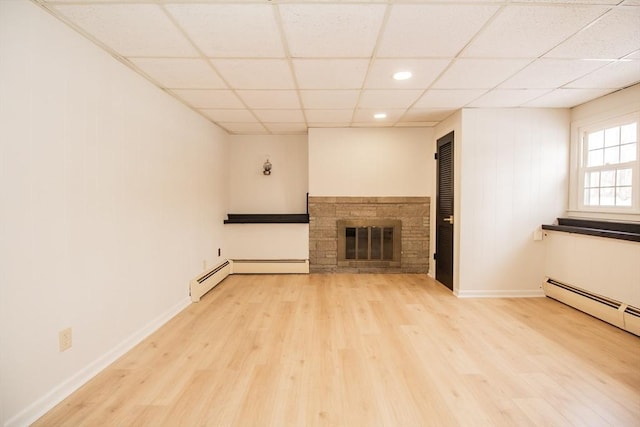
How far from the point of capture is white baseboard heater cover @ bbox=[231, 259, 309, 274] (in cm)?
481

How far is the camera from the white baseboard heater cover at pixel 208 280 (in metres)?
3.56

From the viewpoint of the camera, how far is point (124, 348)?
235cm

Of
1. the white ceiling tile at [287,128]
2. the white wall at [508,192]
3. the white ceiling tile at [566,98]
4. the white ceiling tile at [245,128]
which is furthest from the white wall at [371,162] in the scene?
the white ceiling tile at [566,98]

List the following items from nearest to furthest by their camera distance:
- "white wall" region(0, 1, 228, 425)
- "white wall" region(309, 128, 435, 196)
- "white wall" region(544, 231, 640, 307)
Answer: "white wall" region(0, 1, 228, 425) → "white wall" region(544, 231, 640, 307) → "white wall" region(309, 128, 435, 196)

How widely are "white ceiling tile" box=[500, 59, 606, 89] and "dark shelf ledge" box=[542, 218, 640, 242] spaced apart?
5.02ft

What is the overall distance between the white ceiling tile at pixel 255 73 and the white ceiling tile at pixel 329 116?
95 cm

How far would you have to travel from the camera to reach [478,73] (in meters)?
2.62

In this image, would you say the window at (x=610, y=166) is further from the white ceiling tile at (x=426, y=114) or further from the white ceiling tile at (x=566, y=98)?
the white ceiling tile at (x=426, y=114)

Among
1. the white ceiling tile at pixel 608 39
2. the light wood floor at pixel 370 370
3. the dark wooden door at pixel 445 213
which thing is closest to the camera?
the light wood floor at pixel 370 370

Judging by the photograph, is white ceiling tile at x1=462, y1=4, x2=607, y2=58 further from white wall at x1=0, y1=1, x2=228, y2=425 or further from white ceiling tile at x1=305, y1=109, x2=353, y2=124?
white wall at x1=0, y1=1, x2=228, y2=425

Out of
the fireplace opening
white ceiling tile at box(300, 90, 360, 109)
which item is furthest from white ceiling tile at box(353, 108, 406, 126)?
the fireplace opening

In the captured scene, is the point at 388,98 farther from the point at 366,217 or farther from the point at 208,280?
the point at 208,280

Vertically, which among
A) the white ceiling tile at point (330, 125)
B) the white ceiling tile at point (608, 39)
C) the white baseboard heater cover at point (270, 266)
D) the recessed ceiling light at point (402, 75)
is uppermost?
the white ceiling tile at point (330, 125)

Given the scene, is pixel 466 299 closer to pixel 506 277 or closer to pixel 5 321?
pixel 506 277
